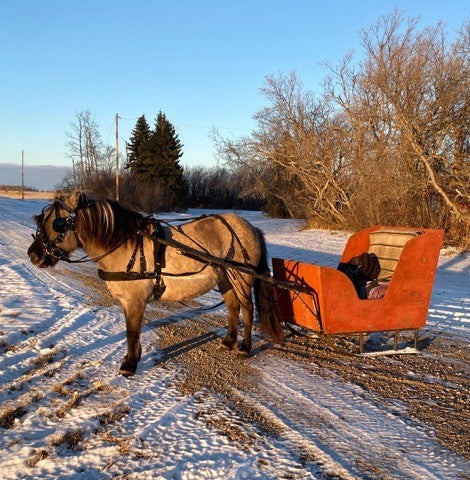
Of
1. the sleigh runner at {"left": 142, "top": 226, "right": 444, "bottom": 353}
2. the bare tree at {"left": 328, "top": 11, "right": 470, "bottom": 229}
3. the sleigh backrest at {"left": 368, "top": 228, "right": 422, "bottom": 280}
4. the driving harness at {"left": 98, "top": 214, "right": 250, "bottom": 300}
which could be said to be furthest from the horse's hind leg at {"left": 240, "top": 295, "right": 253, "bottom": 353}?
the bare tree at {"left": 328, "top": 11, "right": 470, "bottom": 229}

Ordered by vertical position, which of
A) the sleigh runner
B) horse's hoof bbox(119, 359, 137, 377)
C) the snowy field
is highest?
the sleigh runner

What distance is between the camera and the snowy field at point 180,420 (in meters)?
3.10

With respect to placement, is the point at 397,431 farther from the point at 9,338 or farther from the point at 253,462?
the point at 9,338

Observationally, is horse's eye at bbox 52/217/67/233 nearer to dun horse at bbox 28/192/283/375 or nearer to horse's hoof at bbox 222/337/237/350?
dun horse at bbox 28/192/283/375

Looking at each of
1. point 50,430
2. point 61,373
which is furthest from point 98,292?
point 50,430

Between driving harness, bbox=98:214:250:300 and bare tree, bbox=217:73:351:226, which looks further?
bare tree, bbox=217:73:351:226

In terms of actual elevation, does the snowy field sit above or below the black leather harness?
below

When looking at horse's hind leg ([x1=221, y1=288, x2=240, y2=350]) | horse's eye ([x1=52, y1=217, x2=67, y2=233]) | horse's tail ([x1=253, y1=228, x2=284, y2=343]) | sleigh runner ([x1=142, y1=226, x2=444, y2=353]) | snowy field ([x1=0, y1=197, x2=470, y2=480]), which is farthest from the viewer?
horse's hind leg ([x1=221, y1=288, x2=240, y2=350])

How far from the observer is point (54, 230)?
4.68 meters

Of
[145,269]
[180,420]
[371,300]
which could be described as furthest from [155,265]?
[371,300]

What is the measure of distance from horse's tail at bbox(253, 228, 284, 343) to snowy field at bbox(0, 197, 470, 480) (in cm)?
30

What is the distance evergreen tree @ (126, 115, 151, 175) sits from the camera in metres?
47.1

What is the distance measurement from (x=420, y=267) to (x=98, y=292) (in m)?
6.00

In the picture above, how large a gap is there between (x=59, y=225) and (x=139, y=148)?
45.3 meters
